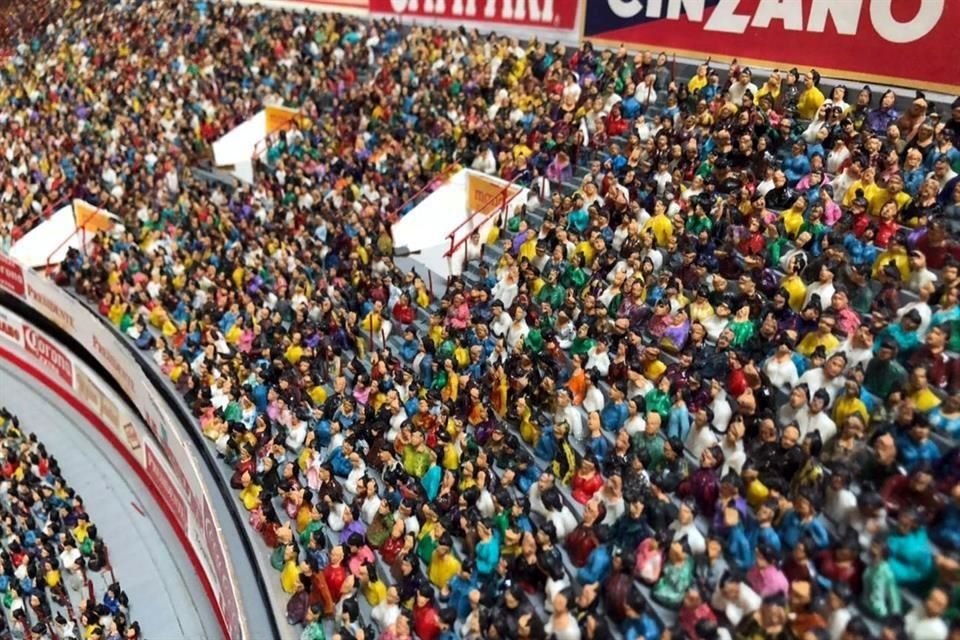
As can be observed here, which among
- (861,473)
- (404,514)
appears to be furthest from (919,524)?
(404,514)

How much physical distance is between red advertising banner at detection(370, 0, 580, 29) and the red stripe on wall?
1339cm

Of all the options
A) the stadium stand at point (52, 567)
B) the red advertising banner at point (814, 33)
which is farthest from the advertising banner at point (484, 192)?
the stadium stand at point (52, 567)

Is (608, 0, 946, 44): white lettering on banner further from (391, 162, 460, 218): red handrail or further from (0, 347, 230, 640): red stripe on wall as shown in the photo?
(0, 347, 230, 640): red stripe on wall

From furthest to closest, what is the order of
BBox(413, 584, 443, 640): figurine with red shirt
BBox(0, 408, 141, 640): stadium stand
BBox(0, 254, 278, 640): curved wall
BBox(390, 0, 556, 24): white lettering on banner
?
BBox(390, 0, 556, 24): white lettering on banner
BBox(0, 408, 141, 640): stadium stand
BBox(0, 254, 278, 640): curved wall
BBox(413, 584, 443, 640): figurine with red shirt

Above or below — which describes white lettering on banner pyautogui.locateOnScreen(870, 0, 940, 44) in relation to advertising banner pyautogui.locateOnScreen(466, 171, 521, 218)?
above

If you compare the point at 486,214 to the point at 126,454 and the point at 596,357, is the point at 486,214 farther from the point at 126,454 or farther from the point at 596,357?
the point at 126,454

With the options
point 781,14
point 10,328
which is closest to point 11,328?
point 10,328

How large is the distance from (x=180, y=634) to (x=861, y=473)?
1005 cm

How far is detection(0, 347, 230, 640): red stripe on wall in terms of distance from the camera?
12.4 m

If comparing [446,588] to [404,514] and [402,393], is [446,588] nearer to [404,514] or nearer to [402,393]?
[404,514]

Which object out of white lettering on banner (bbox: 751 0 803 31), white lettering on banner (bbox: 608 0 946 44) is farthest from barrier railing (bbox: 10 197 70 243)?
white lettering on banner (bbox: 751 0 803 31)

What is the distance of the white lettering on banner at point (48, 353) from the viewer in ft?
58.0

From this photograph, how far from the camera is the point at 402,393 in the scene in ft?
37.7

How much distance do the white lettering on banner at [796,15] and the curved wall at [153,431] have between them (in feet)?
39.2
